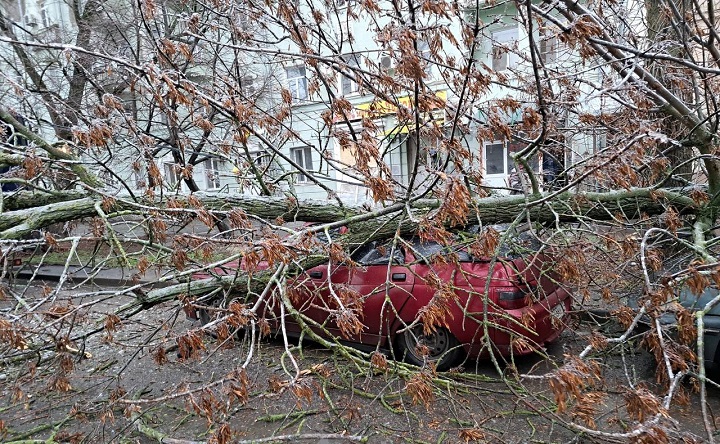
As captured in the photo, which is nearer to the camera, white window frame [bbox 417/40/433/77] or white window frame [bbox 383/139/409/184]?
white window frame [bbox 417/40/433/77]

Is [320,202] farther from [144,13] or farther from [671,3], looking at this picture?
[671,3]

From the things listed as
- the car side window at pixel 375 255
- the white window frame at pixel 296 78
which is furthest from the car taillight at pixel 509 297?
the white window frame at pixel 296 78

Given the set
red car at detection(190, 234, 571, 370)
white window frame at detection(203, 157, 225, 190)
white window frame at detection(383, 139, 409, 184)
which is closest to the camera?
white window frame at detection(383, 139, 409, 184)

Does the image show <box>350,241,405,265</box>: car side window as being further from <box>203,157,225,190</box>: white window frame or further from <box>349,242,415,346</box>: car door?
<box>203,157,225,190</box>: white window frame

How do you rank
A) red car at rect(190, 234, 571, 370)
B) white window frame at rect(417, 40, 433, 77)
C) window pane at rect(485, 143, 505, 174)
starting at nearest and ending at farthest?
white window frame at rect(417, 40, 433, 77) → red car at rect(190, 234, 571, 370) → window pane at rect(485, 143, 505, 174)

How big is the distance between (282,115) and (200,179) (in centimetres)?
1381

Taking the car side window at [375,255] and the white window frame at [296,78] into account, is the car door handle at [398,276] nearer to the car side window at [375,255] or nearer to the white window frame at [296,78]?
the car side window at [375,255]

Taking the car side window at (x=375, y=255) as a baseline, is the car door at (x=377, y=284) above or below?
below

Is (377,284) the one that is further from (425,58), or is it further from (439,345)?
(425,58)

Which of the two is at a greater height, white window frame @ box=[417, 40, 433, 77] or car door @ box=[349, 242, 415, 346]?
white window frame @ box=[417, 40, 433, 77]

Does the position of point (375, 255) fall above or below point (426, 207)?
below

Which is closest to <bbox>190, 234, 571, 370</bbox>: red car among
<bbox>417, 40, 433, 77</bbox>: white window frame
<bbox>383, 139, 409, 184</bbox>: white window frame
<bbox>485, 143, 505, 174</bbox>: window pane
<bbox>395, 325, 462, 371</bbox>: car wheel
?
<bbox>395, 325, 462, 371</bbox>: car wheel

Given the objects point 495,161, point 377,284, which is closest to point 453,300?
point 377,284

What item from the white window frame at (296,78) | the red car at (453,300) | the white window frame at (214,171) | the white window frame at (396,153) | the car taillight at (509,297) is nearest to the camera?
the white window frame at (396,153)
